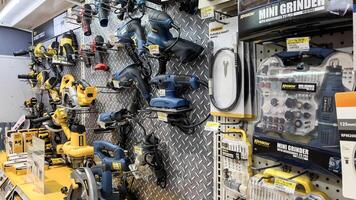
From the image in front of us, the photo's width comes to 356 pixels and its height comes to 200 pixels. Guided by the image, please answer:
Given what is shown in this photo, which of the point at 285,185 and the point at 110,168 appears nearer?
the point at 285,185

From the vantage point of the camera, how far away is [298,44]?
0.91m

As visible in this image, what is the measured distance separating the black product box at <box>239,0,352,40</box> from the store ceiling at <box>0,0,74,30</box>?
2.64 meters

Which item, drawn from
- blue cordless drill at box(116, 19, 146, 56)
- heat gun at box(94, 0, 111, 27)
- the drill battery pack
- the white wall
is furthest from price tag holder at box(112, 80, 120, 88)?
the white wall

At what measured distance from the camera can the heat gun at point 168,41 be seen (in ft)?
4.77

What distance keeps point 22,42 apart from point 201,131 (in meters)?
4.16

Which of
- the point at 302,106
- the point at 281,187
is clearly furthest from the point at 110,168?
the point at 302,106

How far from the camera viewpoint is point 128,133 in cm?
215

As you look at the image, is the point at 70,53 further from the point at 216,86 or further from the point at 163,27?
the point at 216,86

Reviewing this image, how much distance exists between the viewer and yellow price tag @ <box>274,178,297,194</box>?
944 mm

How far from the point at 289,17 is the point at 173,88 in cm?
83

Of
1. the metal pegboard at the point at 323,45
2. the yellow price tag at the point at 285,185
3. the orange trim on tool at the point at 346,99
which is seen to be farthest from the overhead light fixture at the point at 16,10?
the orange trim on tool at the point at 346,99

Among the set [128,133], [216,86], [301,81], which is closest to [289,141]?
[301,81]

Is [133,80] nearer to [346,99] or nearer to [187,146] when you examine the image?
[187,146]

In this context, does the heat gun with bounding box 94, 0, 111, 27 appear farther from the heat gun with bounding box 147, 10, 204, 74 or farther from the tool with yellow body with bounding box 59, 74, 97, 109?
the heat gun with bounding box 147, 10, 204, 74
